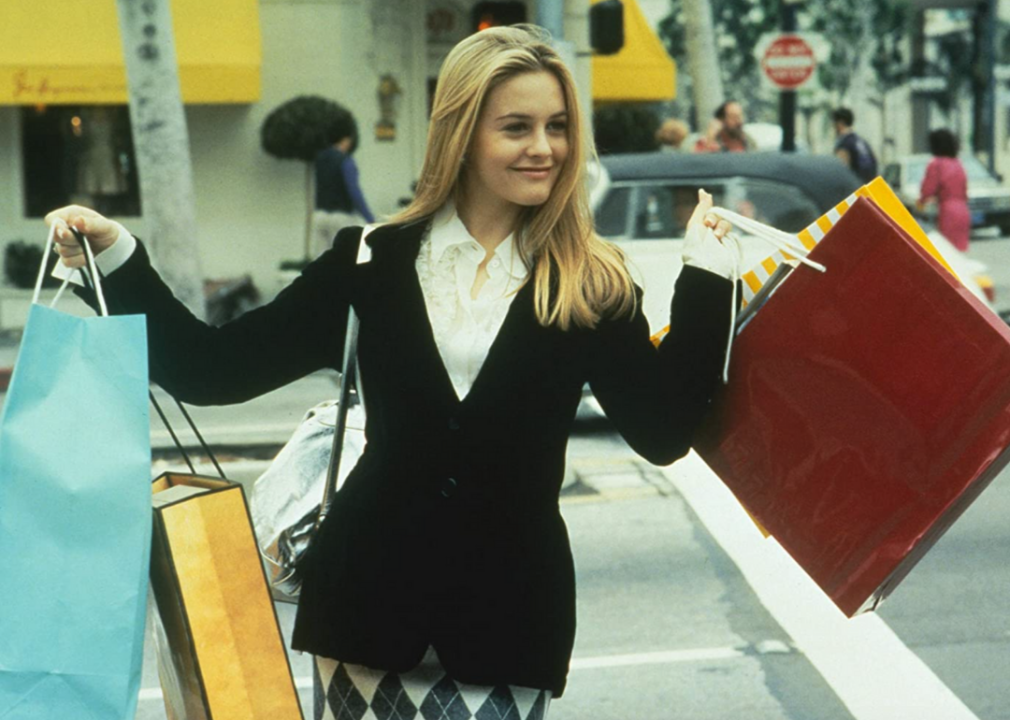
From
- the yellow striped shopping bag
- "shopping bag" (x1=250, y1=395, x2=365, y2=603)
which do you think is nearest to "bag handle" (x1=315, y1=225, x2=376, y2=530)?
"shopping bag" (x1=250, y1=395, x2=365, y2=603)

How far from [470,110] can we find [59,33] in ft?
47.8

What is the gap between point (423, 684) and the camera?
2531 mm

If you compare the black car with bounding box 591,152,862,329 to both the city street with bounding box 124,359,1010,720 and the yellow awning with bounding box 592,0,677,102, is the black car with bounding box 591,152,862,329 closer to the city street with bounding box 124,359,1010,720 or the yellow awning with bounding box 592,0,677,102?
the city street with bounding box 124,359,1010,720

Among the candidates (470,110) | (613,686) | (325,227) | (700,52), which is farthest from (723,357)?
(700,52)

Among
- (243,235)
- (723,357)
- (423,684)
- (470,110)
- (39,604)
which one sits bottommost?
(243,235)

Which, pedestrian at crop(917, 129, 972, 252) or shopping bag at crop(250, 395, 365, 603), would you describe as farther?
pedestrian at crop(917, 129, 972, 252)

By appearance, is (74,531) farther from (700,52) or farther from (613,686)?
(700,52)

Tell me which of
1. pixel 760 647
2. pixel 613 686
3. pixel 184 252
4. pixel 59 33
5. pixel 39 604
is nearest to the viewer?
pixel 39 604

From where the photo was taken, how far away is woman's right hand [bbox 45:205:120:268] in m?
2.59

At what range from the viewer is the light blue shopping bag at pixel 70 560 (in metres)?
2.16

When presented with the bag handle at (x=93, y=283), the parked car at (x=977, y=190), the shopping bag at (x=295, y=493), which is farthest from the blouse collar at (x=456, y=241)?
the parked car at (x=977, y=190)

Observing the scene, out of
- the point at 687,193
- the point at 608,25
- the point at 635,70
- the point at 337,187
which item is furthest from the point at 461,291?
the point at 635,70

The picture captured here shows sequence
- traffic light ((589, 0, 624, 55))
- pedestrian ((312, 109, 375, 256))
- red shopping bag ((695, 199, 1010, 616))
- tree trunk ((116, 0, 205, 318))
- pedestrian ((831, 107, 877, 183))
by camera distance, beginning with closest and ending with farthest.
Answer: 1. red shopping bag ((695, 199, 1010, 616))
2. traffic light ((589, 0, 624, 55))
3. tree trunk ((116, 0, 205, 318))
4. pedestrian ((312, 109, 375, 256))
5. pedestrian ((831, 107, 877, 183))

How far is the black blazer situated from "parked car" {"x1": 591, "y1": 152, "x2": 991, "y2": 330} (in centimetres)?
716
